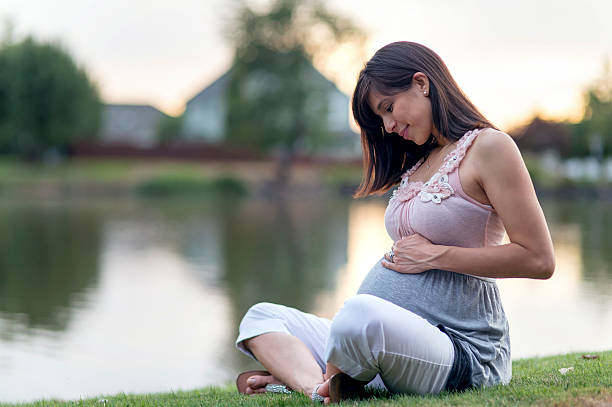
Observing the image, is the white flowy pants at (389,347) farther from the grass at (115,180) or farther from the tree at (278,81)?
the tree at (278,81)

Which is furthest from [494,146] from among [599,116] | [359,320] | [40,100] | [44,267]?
[599,116]

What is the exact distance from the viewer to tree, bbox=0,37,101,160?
125ft

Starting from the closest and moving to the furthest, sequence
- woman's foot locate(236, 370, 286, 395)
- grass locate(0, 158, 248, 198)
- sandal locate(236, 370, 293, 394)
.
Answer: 1. sandal locate(236, 370, 293, 394)
2. woman's foot locate(236, 370, 286, 395)
3. grass locate(0, 158, 248, 198)

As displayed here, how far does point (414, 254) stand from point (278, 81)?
3819 cm

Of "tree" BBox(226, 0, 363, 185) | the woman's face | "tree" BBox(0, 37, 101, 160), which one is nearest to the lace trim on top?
the woman's face

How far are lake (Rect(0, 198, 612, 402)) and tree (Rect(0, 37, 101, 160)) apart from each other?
63.2ft

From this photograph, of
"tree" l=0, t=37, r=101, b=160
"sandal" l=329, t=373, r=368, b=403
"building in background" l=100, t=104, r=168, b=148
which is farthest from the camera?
"building in background" l=100, t=104, r=168, b=148

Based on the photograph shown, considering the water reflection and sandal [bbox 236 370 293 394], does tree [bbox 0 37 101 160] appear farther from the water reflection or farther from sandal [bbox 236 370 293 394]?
sandal [bbox 236 370 293 394]

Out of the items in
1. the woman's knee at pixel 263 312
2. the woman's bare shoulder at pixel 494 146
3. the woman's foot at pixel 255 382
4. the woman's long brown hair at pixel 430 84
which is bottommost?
the woman's foot at pixel 255 382

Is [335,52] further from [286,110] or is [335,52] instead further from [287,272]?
[287,272]

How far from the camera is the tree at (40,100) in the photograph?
38.0 m

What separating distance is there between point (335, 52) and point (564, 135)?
18432mm

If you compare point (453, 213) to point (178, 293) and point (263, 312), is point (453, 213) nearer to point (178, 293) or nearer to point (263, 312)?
point (263, 312)

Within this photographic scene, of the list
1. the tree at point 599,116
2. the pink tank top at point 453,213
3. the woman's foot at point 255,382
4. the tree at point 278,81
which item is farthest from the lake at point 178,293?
the tree at point 599,116
